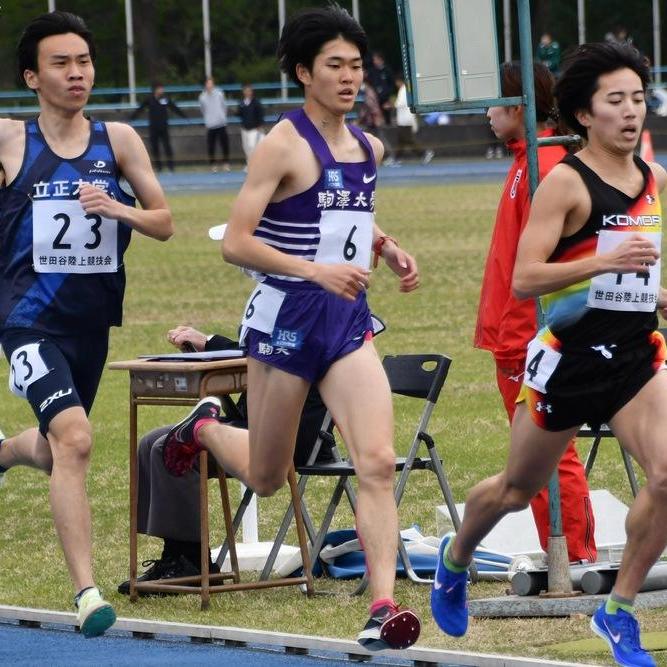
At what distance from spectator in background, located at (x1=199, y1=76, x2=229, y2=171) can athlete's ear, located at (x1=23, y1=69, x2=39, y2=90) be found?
36099 millimetres

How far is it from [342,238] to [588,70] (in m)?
0.96

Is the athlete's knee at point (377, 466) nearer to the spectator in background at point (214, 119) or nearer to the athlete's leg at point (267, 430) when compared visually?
the athlete's leg at point (267, 430)

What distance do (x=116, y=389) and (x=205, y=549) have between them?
6895mm

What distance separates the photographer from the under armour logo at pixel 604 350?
18.8 ft

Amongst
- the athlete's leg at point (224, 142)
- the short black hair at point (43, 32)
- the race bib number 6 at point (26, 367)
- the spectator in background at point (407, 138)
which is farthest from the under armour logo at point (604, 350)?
the spectator in background at point (407, 138)

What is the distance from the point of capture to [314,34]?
6.29m

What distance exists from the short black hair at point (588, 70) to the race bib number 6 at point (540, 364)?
28.9 inches

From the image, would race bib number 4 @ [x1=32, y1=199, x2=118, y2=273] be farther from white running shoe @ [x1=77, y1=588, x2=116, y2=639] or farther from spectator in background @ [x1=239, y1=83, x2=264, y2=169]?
spectator in background @ [x1=239, y1=83, x2=264, y2=169]

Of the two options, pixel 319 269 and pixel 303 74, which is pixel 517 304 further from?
pixel 319 269

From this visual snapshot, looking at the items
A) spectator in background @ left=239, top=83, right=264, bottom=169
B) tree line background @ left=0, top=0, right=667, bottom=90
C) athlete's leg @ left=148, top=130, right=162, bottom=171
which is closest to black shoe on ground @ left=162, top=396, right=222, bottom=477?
spectator in background @ left=239, top=83, right=264, bottom=169

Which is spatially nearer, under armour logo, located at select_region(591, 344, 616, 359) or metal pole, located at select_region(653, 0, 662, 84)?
under armour logo, located at select_region(591, 344, 616, 359)

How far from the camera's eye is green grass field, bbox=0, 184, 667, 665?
6.94 meters

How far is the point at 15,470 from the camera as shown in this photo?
10.9 meters

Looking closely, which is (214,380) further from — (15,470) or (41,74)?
(15,470)
